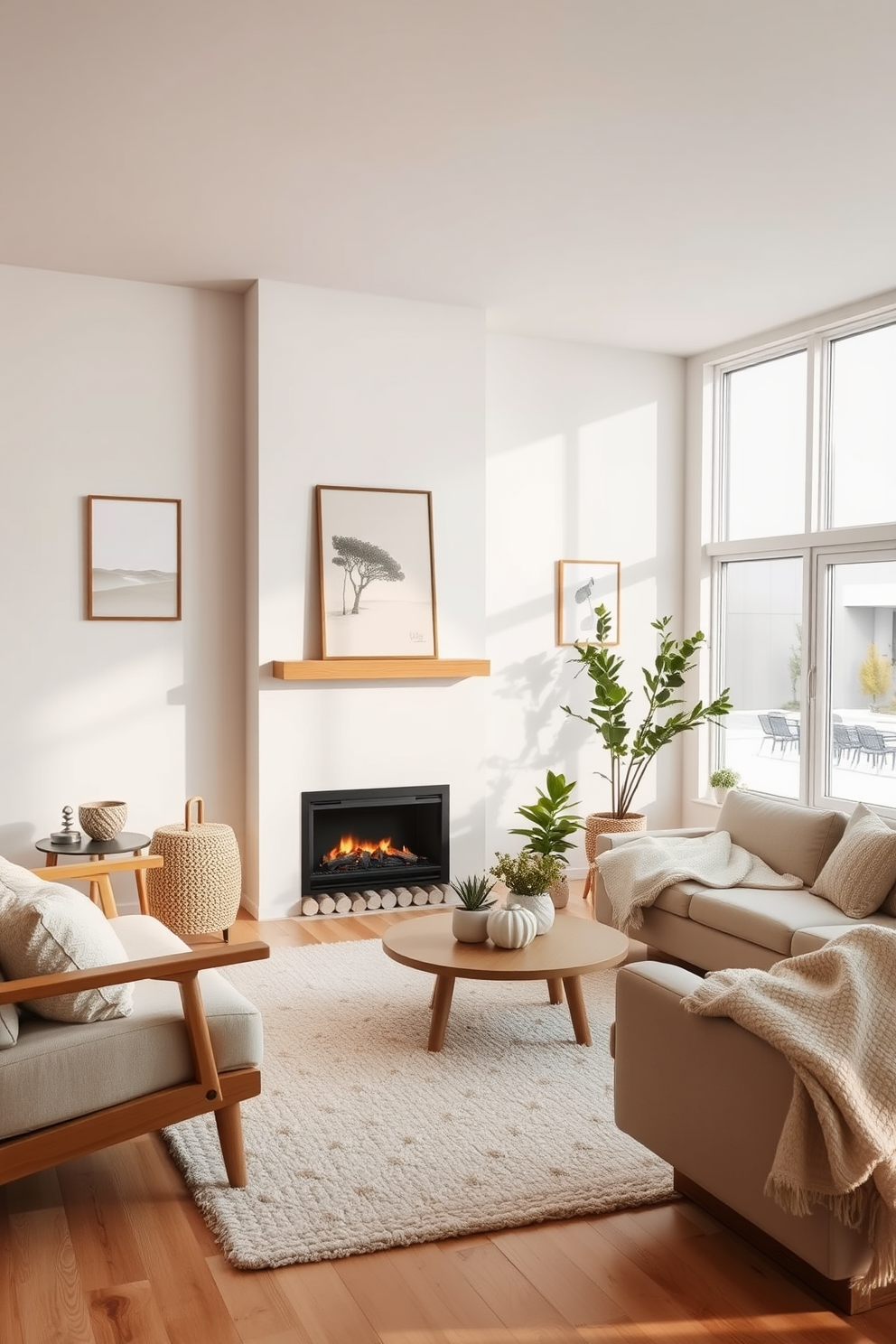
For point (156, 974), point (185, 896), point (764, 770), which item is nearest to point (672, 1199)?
point (156, 974)

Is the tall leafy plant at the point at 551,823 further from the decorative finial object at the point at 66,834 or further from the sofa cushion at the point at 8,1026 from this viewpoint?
the sofa cushion at the point at 8,1026

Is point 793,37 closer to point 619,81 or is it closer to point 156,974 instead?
point 619,81

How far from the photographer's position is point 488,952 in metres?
3.64

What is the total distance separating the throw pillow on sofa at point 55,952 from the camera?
2539 mm

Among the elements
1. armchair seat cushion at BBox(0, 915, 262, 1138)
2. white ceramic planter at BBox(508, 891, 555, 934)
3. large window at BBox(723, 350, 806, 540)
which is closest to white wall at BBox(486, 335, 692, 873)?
large window at BBox(723, 350, 806, 540)

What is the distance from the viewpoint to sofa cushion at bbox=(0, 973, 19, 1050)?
7.99ft

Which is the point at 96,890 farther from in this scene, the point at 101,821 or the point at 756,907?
the point at 756,907

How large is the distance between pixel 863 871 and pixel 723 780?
232 cm

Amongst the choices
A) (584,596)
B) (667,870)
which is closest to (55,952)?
(667,870)

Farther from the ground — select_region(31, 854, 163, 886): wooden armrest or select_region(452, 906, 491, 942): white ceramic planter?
select_region(31, 854, 163, 886): wooden armrest

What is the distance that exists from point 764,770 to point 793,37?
4.06 meters

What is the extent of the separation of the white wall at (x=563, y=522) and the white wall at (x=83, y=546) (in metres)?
1.50

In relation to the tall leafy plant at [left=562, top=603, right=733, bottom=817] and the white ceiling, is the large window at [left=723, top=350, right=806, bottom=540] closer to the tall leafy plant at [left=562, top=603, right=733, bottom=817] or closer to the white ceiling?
the white ceiling

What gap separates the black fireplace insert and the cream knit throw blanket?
11.6ft
